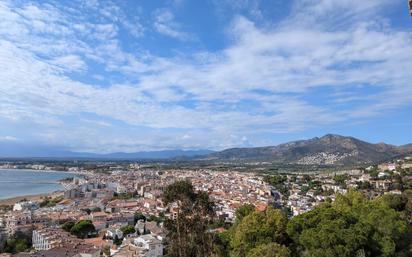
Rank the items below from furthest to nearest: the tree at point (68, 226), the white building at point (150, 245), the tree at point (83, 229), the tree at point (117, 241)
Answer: the tree at point (68, 226)
the tree at point (83, 229)
the tree at point (117, 241)
the white building at point (150, 245)

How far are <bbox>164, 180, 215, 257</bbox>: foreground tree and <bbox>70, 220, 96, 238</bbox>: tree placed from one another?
83.6 ft

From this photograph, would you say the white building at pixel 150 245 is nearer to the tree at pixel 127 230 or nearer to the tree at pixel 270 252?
the tree at pixel 127 230

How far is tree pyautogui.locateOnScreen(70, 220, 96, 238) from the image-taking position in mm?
35750

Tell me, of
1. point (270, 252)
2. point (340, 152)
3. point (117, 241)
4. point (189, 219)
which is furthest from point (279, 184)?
point (340, 152)

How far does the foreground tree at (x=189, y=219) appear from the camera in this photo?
12539 mm

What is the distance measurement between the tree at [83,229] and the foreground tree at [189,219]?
25487 mm

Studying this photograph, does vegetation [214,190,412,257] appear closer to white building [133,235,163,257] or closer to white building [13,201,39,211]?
white building [133,235,163,257]

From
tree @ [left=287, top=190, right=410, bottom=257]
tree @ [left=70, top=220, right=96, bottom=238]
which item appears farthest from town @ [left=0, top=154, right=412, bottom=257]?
tree @ [left=287, top=190, right=410, bottom=257]

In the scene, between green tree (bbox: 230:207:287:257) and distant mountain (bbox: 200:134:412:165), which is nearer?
green tree (bbox: 230:207:287:257)

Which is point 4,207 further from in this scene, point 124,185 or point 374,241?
point 374,241

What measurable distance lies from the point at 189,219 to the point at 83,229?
2639 centimetres

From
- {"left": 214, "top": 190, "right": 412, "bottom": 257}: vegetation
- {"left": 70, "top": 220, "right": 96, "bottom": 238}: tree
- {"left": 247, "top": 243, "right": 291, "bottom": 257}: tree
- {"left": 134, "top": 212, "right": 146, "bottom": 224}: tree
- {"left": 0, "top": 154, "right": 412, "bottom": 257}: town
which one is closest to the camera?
{"left": 247, "top": 243, "right": 291, "bottom": 257}: tree

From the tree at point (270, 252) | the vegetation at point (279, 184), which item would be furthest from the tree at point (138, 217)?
the tree at point (270, 252)

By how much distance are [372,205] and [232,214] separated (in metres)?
23.4
